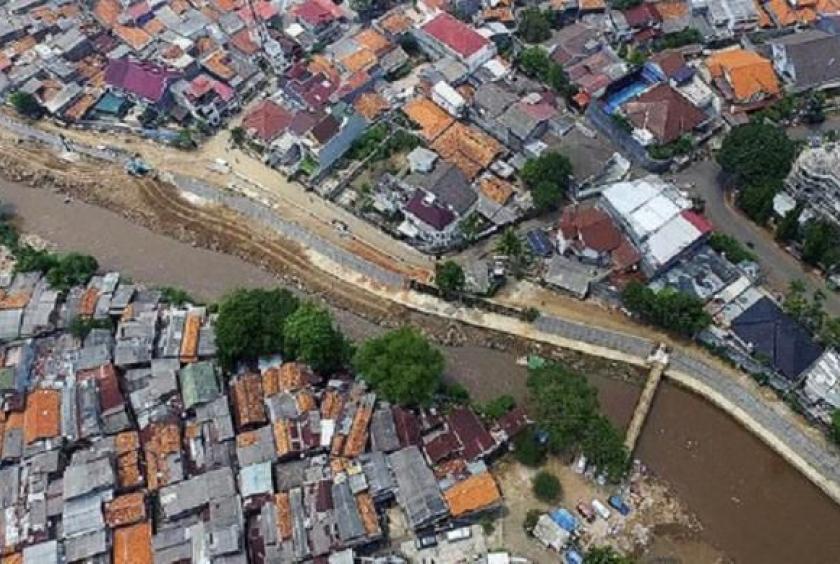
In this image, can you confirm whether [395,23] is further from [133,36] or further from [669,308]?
[669,308]

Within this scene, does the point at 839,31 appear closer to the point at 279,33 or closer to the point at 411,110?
the point at 411,110

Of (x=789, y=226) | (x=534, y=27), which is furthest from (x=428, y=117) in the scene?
(x=789, y=226)

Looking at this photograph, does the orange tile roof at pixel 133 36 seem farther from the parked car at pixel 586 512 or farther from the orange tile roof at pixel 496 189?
the parked car at pixel 586 512

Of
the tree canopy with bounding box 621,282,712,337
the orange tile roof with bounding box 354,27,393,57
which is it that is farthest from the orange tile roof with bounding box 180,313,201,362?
the orange tile roof with bounding box 354,27,393,57

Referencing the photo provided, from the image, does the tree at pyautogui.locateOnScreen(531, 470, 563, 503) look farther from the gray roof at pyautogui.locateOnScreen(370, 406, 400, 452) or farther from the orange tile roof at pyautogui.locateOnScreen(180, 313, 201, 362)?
the orange tile roof at pyautogui.locateOnScreen(180, 313, 201, 362)

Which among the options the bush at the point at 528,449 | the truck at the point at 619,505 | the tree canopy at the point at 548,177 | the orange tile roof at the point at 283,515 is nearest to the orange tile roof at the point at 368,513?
the orange tile roof at the point at 283,515

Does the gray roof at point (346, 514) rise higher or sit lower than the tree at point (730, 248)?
lower
